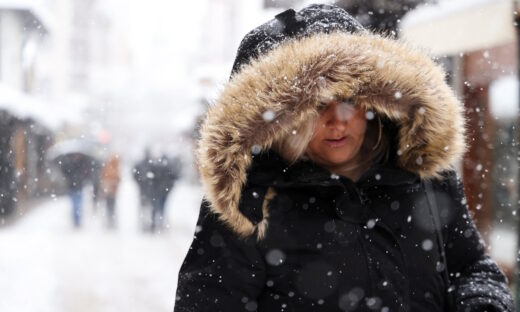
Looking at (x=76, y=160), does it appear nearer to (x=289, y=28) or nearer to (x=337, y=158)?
(x=289, y=28)

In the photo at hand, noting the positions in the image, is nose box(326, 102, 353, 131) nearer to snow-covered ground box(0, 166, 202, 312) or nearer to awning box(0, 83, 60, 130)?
snow-covered ground box(0, 166, 202, 312)

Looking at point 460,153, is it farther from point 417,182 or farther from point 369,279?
point 369,279

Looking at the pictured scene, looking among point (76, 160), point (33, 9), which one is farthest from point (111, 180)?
point (33, 9)

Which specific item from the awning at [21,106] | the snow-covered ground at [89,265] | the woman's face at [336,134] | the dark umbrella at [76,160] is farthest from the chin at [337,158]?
the awning at [21,106]

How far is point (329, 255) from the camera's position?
1676 millimetres

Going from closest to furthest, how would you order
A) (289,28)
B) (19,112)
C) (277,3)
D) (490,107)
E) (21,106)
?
(289,28) < (277,3) < (490,107) < (19,112) < (21,106)

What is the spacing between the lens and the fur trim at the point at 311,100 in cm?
167

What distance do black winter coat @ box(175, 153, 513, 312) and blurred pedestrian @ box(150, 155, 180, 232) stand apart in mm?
10096

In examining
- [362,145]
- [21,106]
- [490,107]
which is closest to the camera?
[362,145]

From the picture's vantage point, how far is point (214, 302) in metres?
1.59

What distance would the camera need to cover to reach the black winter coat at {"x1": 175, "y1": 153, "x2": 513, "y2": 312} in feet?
5.29

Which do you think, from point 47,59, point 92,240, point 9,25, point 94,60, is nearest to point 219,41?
point 94,60

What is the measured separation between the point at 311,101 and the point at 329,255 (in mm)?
431

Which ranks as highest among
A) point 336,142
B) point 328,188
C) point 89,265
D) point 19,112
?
point 19,112
